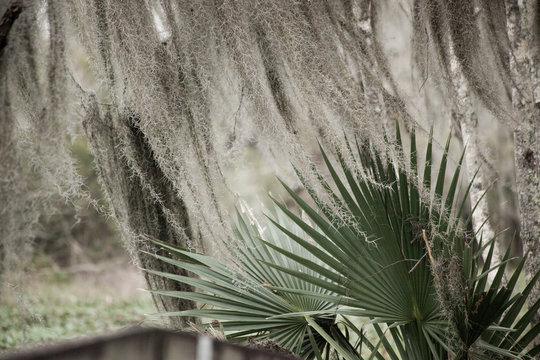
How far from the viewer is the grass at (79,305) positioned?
18.5 feet

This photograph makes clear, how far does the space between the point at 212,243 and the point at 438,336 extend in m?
1.00

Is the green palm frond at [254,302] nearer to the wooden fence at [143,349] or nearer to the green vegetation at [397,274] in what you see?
the green vegetation at [397,274]

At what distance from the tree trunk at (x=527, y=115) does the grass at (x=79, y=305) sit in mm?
2784

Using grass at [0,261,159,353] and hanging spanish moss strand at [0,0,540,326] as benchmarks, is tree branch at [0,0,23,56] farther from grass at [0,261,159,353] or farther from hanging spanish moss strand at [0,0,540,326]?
grass at [0,261,159,353]

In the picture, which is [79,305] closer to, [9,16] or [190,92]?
[190,92]

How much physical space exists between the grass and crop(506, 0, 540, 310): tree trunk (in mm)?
2784

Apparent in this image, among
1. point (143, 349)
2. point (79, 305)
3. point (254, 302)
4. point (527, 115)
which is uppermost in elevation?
point (527, 115)

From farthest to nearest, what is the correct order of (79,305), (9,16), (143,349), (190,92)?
(79,305) < (190,92) < (9,16) < (143,349)

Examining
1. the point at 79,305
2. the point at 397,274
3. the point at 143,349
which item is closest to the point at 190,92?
the point at 397,274

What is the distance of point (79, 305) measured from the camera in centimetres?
730

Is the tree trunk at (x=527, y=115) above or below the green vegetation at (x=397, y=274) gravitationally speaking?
above

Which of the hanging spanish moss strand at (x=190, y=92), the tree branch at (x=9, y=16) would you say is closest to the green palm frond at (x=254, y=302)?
the hanging spanish moss strand at (x=190, y=92)

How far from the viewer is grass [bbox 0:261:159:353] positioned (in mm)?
5629

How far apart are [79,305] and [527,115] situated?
251 inches
